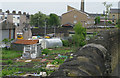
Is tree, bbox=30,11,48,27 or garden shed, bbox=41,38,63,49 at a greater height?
tree, bbox=30,11,48,27

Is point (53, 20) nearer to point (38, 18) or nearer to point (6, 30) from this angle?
point (38, 18)

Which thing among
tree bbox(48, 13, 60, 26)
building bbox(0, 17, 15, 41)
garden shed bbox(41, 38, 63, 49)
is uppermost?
tree bbox(48, 13, 60, 26)

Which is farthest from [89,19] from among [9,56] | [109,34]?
[109,34]

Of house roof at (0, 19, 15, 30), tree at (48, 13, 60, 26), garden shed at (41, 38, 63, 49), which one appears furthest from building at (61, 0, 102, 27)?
garden shed at (41, 38, 63, 49)

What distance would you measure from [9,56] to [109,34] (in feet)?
61.4

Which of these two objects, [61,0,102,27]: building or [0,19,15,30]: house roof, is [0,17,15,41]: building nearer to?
[0,19,15,30]: house roof

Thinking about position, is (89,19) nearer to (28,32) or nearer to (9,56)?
(28,32)

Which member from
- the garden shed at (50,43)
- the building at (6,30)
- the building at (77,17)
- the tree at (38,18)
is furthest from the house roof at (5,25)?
the building at (77,17)

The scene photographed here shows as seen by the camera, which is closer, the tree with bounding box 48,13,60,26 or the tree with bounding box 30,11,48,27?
the tree with bounding box 48,13,60,26

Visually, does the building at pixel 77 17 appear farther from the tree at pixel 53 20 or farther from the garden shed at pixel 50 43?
the garden shed at pixel 50 43

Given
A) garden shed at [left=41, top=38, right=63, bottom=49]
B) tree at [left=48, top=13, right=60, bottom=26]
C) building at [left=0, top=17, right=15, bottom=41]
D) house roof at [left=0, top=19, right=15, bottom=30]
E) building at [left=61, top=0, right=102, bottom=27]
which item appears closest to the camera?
garden shed at [left=41, top=38, right=63, bottom=49]

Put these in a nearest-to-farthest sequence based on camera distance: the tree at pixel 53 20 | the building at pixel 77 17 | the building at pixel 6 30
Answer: the building at pixel 6 30, the tree at pixel 53 20, the building at pixel 77 17

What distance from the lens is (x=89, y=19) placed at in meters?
52.5

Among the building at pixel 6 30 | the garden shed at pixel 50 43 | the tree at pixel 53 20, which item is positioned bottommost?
the garden shed at pixel 50 43
